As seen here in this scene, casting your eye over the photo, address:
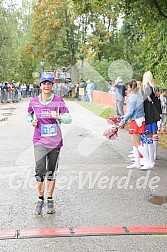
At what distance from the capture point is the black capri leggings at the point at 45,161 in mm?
6551

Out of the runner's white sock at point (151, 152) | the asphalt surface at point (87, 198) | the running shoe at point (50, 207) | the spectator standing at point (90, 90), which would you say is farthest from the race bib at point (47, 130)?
the spectator standing at point (90, 90)

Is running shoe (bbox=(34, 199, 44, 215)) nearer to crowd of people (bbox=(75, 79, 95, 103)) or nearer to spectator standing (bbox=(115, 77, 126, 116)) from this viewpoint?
spectator standing (bbox=(115, 77, 126, 116))

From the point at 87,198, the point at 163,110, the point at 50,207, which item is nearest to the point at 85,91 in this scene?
the point at 163,110

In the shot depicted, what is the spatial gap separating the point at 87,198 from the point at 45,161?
1098 mm

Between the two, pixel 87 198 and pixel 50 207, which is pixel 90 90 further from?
pixel 50 207

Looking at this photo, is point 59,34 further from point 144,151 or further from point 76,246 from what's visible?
point 76,246

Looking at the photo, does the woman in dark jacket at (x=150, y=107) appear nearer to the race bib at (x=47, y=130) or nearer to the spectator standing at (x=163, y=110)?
the race bib at (x=47, y=130)

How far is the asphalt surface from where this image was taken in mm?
5289

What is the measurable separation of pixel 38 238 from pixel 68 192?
2.30m

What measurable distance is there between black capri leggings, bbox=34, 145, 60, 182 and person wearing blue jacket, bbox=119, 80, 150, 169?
9.77 ft

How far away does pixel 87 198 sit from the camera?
7293 mm

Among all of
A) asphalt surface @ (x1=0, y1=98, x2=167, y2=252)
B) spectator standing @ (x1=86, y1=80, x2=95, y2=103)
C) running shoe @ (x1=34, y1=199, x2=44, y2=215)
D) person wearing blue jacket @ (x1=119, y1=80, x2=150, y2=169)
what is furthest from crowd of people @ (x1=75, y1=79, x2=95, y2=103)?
running shoe @ (x1=34, y1=199, x2=44, y2=215)

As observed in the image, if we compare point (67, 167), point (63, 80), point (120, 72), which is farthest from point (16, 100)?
point (67, 167)

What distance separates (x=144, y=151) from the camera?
9.59m
